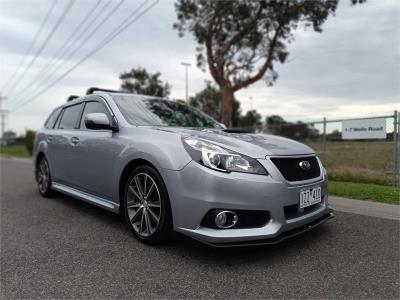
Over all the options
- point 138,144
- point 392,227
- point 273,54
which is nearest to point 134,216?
point 138,144

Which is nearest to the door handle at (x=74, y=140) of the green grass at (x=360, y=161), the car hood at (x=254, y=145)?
the car hood at (x=254, y=145)

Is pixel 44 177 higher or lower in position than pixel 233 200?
lower

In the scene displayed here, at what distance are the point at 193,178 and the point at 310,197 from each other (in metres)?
1.18

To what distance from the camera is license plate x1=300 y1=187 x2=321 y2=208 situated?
10.5 ft

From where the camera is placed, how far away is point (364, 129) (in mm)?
8109

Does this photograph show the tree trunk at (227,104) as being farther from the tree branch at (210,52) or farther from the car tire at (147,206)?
the car tire at (147,206)

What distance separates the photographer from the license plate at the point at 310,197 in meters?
3.19

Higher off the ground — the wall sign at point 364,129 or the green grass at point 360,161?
the wall sign at point 364,129

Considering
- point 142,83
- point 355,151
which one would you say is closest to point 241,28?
point 355,151

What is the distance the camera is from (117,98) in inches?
174

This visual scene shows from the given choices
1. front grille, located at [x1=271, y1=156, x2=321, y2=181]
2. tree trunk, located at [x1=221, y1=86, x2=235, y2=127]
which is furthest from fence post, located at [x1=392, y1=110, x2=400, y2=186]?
tree trunk, located at [x1=221, y1=86, x2=235, y2=127]

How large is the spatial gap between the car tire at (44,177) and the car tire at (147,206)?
283 centimetres

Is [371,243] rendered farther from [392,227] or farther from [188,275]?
[188,275]

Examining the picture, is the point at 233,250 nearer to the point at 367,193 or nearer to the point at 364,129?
the point at 367,193
